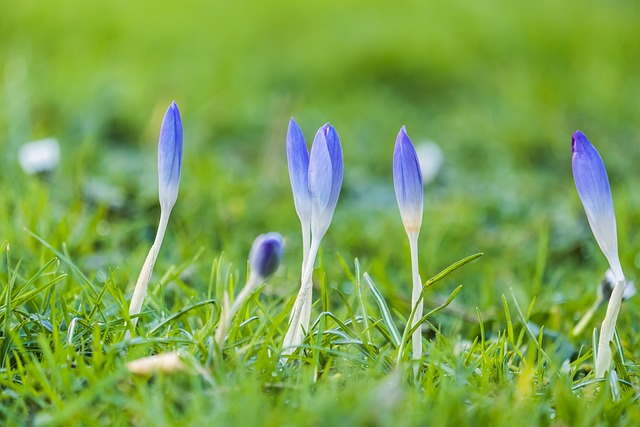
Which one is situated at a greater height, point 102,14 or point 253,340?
point 102,14

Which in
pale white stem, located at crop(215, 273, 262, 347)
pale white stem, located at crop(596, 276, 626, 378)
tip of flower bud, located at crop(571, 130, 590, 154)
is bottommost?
pale white stem, located at crop(596, 276, 626, 378)

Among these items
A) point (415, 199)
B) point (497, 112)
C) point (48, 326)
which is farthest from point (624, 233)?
point (497, 112)

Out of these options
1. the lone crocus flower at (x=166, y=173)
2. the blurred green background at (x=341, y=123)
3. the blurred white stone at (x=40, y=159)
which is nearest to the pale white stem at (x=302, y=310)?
the lone crocus flower at (x=166, y=173)

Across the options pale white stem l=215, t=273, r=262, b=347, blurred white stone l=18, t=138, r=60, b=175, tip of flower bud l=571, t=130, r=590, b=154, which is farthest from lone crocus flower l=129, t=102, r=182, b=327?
blurred white stone l=18, t=138, r=60, b=175

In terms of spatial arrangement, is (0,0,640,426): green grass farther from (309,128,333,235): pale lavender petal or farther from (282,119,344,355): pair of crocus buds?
(309,128,333,235): pale lavender petal

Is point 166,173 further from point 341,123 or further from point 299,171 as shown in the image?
point 341,123

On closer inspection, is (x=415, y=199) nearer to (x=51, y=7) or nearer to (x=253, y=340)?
(x=253, y=340)

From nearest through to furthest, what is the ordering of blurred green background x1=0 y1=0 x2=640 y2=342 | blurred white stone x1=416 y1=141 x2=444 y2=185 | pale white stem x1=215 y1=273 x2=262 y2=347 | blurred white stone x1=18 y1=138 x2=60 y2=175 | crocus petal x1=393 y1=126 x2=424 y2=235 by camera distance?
pale white stem x1=215 y1=273 x2=262 y2=347 < crocus petal x1=393 y1=126 x2=424 y2=235 < blurred green background x1=0 y1=0 x2=640 y2=342 < blurred white stone x1=18 y1=138 x2=60 y2=175 < blurred white stone x1=416 y1=141 x2=444 y2=185
